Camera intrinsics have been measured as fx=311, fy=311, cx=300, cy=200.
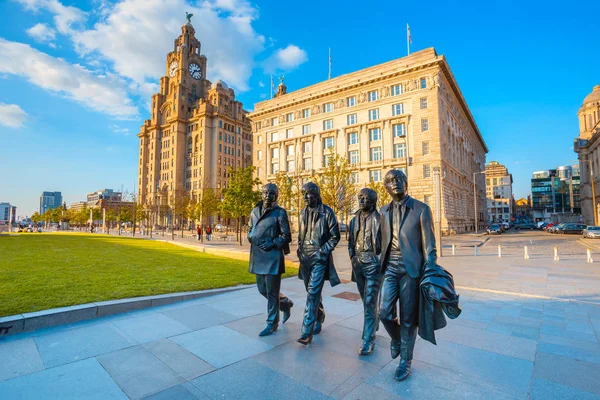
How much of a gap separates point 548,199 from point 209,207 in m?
134

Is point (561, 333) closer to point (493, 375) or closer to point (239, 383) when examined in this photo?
point (493, 375)

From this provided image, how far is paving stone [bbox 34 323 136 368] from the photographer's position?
Result: 12.9 feet

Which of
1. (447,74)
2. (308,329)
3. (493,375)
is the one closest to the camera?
(493,375)

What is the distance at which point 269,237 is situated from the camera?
4883 millimetres

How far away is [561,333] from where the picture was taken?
494 centimetres

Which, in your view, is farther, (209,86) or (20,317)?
(209,86)

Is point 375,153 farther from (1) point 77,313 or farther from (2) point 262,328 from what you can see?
(1) point 77,313

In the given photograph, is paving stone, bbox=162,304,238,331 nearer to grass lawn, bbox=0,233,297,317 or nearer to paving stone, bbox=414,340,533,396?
grass lawn, bbox=0,233,297,317

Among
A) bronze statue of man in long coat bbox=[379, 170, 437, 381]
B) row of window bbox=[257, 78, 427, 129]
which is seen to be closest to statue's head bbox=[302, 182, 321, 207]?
bronze statue of man in long coat bbox=[379, 170, 437, 381]

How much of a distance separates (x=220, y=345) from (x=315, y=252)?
1857mm

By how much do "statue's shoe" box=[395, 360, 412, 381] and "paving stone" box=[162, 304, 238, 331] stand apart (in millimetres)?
3105

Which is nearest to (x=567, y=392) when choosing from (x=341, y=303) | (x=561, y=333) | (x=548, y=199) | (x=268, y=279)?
(x=561, y=333)

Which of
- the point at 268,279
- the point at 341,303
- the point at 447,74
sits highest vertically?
the point at 447,74

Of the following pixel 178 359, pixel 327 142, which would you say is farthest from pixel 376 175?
pixel 178 359
